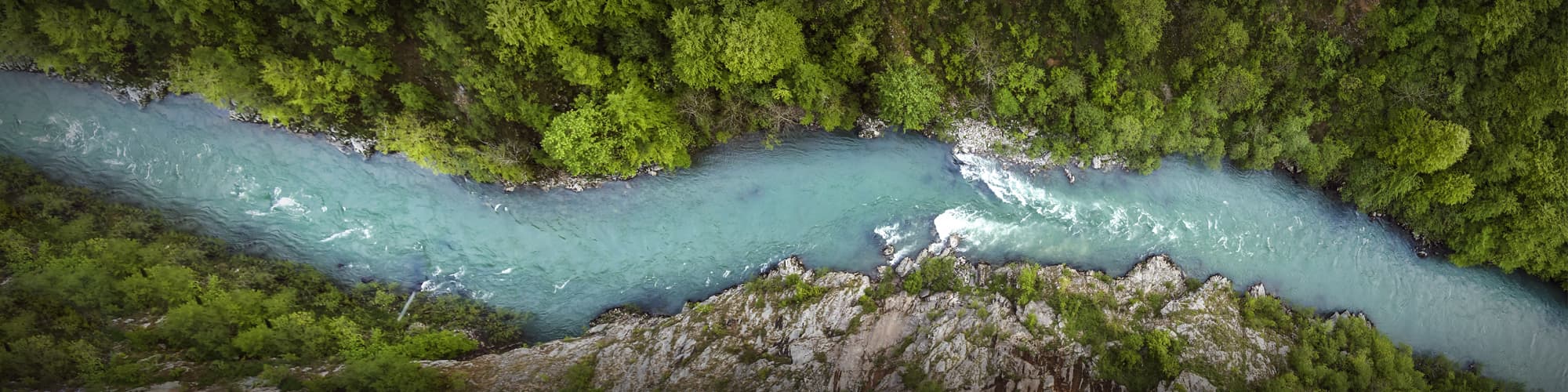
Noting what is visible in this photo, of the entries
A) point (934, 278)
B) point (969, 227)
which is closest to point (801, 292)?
point (934, 278)

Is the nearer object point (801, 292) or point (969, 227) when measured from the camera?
point (801, 292)

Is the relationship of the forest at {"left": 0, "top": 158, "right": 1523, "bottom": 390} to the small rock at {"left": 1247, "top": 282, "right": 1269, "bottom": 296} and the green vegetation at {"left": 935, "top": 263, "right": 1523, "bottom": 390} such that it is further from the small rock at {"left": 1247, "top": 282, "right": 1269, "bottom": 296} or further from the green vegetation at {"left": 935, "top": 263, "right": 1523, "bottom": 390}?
the small rock at {"left": 1247, "top": 282, "right": 1269, "bottom": 296}

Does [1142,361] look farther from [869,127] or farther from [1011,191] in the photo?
[869,127]

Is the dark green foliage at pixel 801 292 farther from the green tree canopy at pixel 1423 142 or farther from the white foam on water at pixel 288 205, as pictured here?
the green tree canopy at pixel 1423 142

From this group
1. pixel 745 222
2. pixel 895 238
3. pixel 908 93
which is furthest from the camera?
pixel 895 238

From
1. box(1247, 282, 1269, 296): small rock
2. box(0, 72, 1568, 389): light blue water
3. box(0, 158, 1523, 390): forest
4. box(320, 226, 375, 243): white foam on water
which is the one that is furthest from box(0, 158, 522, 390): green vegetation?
box(1247, 282, 1269, 296): small rock

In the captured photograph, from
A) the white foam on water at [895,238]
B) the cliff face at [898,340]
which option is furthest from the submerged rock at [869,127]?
the cliff face at [898,340]

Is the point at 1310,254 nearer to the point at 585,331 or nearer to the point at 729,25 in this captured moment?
the point at 729,25
